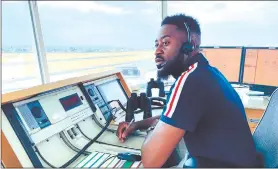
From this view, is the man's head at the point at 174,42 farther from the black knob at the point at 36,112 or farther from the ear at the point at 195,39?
the black knob at the point at 36,112

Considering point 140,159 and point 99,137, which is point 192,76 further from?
point 99,137

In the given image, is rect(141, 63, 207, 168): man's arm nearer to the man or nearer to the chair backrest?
the man

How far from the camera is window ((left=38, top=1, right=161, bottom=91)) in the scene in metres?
2.06

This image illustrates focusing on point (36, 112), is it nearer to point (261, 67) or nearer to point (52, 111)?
point (52, 111)

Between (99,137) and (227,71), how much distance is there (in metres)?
1.53

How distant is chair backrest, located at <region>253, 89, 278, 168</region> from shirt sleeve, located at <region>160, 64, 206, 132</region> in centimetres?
39

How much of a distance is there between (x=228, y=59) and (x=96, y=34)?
1.41 metres

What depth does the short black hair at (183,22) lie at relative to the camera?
1036 millimetres

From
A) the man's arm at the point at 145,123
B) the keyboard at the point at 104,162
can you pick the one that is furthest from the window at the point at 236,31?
the keyboard at the point at 104,162

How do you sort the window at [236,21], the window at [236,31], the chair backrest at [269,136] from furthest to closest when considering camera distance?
1. the window at [236,21]
2. the window at [236,31]
3. the chair backrest at [269,136]

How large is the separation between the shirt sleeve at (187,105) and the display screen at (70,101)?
523 millimetres

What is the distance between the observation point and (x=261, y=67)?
6.47 feet

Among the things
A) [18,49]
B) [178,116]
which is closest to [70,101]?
[178,116]

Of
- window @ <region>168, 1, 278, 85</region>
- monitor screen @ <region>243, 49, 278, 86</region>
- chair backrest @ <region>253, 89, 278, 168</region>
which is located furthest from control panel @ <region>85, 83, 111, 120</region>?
monitor screen @ <region>243, 49, 278, 86</region>
